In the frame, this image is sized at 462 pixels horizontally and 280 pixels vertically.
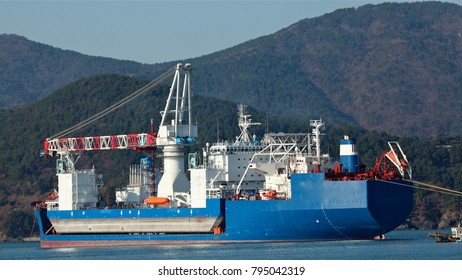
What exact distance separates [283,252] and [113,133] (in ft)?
309

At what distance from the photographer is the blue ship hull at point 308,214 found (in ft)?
225

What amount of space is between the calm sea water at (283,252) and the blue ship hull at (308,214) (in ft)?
3.55

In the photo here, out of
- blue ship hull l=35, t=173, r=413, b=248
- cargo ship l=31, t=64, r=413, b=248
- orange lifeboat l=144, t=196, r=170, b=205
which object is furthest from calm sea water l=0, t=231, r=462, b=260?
orange lifeboat l=144, t=196, r=170, b=205

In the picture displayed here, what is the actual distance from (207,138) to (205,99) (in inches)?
1357

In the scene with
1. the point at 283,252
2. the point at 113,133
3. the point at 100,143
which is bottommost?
the point at 283,252

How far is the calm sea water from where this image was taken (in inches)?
2309

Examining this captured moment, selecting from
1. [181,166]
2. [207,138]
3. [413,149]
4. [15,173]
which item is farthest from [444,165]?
[181,166]

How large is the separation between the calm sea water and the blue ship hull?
3.55 feet

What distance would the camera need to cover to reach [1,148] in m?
154

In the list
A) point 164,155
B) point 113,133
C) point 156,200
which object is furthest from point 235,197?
point 113,133

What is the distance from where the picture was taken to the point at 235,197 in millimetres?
74312

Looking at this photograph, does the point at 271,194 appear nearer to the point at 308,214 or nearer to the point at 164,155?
the point at 308,214

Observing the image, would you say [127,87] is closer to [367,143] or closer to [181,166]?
[367,143]

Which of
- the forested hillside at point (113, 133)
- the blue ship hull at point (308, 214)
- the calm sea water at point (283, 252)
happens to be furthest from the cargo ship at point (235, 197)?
the forested hillside at point (113, 133)
